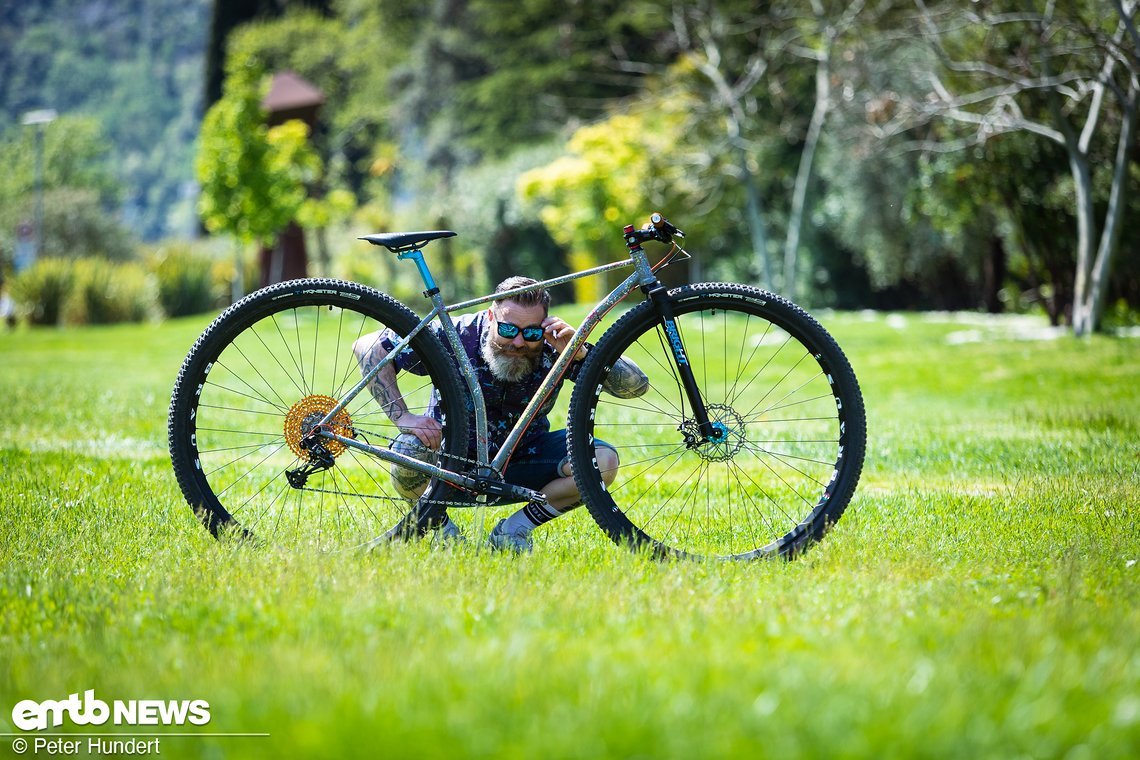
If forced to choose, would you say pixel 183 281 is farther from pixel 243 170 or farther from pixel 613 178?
pixel 613 178

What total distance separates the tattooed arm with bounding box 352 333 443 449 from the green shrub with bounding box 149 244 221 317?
29.0m

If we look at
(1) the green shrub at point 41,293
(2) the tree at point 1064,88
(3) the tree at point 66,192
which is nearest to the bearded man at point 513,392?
(2) the tree at point 1064,88

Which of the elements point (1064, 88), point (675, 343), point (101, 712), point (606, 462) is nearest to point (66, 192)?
point (1064, 88)

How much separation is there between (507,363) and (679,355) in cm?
71

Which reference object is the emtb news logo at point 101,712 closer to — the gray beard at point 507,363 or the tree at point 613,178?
the gray beard at point 507,363

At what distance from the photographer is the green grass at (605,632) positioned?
8.23ft

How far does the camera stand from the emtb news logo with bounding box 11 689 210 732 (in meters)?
2.81

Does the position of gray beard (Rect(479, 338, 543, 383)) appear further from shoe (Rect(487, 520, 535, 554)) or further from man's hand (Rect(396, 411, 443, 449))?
shoe (Rect(487, 520, 535, 554))

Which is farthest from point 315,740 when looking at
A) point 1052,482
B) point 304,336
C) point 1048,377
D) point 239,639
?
point 304,336

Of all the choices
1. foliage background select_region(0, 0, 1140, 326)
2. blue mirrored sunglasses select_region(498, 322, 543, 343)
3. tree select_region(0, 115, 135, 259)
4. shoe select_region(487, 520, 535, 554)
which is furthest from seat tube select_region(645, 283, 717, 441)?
tree select_region(0, 115, 135, 259)

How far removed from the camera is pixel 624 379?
456 cm

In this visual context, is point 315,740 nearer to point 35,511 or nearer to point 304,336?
point 35,511

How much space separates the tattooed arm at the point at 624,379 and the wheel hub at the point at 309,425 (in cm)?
97

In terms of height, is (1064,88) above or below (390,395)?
above
